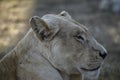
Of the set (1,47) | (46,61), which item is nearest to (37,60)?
(46,61)

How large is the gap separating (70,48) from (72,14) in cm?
851

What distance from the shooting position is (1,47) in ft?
25.9

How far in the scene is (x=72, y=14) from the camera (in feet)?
43.6

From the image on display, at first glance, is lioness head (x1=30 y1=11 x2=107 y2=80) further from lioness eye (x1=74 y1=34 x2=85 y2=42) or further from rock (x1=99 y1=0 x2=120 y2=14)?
rock (x1=99 y1=0 x2=120 y2=14)

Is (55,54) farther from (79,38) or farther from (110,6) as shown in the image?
(110,6)

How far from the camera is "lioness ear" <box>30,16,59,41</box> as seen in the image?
4.77m

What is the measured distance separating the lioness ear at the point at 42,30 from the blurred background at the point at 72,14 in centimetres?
385

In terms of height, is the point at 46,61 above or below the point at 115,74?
above

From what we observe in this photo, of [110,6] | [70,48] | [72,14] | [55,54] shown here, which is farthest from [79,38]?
[110,6]

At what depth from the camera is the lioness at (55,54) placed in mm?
4785

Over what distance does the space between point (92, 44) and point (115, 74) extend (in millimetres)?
1715

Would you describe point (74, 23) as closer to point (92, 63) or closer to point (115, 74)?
point (92, 63)

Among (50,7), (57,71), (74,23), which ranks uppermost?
(74,23)

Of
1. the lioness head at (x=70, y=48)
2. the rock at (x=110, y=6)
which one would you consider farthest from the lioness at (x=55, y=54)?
the rock at (x=110, y=6)
